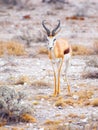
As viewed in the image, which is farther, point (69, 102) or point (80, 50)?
point (80, 50)

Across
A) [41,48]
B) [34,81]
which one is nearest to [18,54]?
[41,48]

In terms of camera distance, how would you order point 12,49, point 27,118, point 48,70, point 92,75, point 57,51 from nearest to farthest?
point 27,118
point 57,51
point 92,75
point 48,70
point 12,49

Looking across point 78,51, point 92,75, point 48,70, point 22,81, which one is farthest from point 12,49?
Result: point 22,81

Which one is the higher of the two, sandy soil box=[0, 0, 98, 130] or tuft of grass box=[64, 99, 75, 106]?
tuft of grass box=[64, 99, 75, 106]

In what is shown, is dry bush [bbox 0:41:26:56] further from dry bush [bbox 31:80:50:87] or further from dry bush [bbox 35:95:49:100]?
dry bush [bbox 35:95:49:100]

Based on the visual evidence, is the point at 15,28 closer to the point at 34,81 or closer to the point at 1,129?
the point at 34,81

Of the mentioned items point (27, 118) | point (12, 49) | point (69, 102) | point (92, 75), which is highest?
point (27, 118)

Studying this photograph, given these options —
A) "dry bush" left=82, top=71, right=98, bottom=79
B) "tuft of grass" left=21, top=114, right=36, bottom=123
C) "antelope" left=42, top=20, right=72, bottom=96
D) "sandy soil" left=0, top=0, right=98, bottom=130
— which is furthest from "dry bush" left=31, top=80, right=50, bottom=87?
"tuft of grass" left=21, top=114, right=36, bottom=123

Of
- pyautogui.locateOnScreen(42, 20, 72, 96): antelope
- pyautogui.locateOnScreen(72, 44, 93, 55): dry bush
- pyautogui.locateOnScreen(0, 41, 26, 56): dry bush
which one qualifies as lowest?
pyautogui.locateOnScreen(72, 44, 93, 55): dry bush

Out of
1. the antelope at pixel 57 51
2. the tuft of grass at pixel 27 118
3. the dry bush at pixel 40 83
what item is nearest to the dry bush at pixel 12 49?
the dry bush at pixel 40 83

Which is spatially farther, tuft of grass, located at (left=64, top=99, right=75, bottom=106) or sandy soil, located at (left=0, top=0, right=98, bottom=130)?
tuft of grass, located at (left=64, top=99, right=75, bottom=106)

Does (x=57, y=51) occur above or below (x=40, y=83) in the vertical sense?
above

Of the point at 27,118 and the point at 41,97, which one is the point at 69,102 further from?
the point at 27,118

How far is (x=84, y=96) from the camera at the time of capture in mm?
12328
